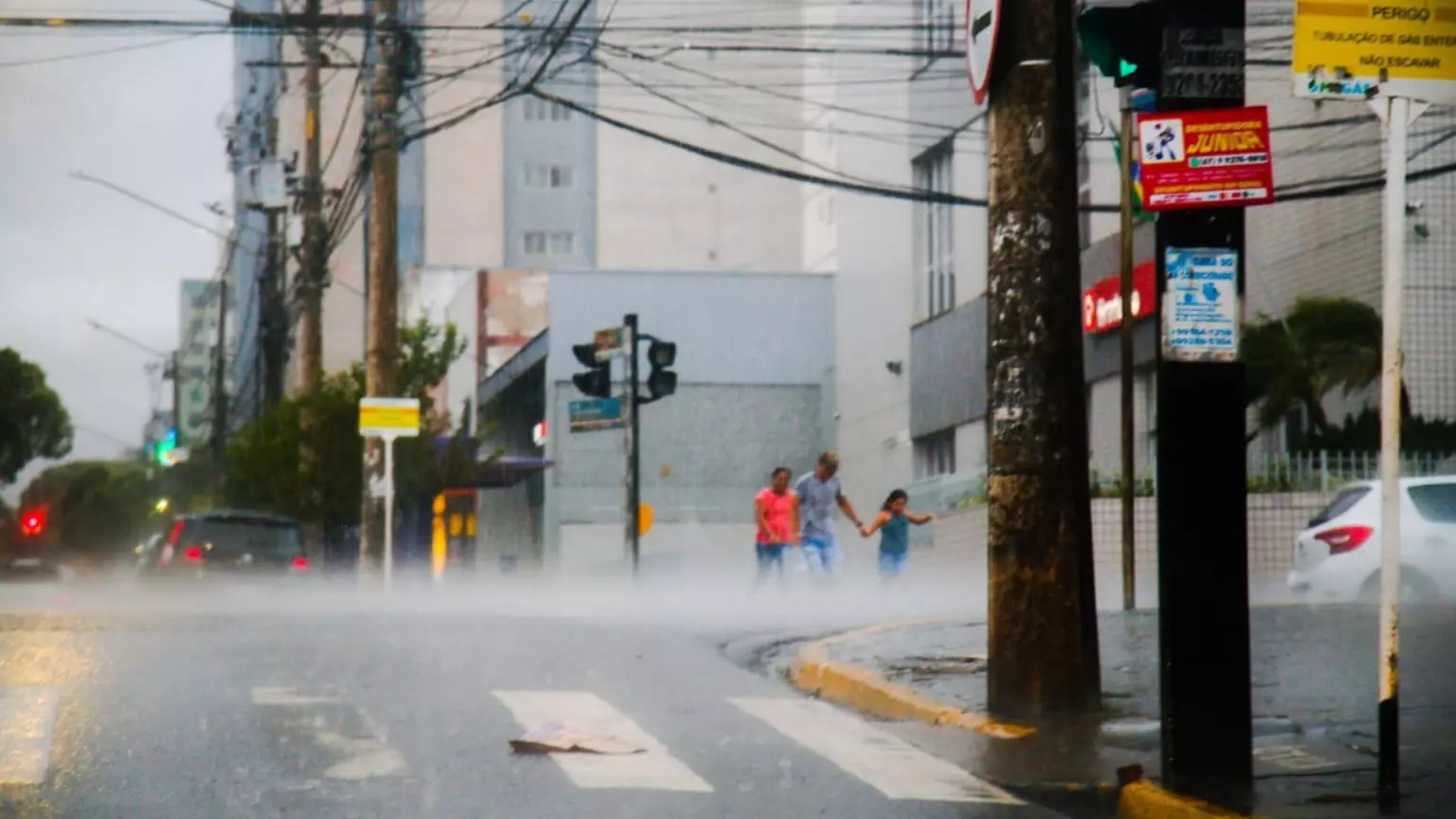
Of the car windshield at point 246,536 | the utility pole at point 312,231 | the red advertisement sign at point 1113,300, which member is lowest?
the car windshield at point 246,536

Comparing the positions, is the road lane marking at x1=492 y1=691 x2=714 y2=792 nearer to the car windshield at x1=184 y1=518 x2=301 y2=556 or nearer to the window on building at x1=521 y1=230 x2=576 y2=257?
the car windshield at x1=184 y1=518 x2=301 y2=556

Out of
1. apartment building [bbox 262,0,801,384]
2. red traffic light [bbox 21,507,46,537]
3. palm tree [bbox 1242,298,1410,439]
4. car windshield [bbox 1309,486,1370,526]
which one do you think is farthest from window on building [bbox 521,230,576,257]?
car windshield [bbox 1309,486,1370,526]

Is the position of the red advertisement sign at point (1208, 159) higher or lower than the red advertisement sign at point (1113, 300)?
lower

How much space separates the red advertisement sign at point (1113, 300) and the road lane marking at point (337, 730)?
17323mm

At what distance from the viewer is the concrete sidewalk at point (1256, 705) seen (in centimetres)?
860

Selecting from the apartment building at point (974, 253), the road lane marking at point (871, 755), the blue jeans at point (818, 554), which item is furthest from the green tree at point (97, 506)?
the road lane marking at point (871, 755)

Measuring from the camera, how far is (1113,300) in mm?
28906

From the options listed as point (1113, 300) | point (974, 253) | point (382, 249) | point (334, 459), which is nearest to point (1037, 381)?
point (382, 249)

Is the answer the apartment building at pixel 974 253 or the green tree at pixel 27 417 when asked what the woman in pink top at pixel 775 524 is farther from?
the green tree at pixel 27 417

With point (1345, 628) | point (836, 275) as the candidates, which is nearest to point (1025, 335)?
point (1345, 628)

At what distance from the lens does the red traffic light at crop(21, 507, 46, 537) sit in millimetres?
61312

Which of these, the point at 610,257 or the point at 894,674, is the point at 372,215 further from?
the point at 610,257

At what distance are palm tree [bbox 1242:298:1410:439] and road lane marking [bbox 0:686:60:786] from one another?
15513mm

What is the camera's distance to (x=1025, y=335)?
1054cm
